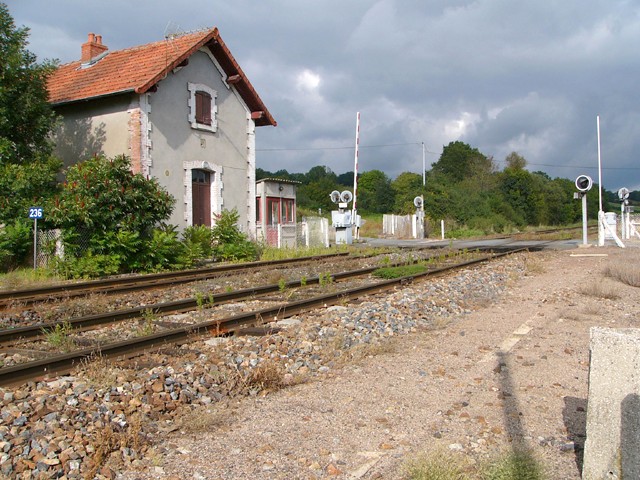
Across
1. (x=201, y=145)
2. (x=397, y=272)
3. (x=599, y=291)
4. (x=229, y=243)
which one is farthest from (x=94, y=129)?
(x=599, y=291)

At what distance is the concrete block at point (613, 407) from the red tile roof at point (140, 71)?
17.9 metres

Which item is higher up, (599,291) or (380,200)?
(380,200)

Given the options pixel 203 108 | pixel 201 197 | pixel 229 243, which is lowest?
pixel 229 243

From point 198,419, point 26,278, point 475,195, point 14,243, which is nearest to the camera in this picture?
point 198,419

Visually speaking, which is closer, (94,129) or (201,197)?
(94,129)

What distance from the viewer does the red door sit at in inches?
853

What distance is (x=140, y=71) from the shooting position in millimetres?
20312

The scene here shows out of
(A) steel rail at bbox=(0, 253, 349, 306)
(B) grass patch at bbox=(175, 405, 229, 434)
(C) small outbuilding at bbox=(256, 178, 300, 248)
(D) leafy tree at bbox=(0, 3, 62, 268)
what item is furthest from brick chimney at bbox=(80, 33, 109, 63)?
(B) grass patch at bbox=(175, 405, 229, 434)

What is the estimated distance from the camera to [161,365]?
5.85 m

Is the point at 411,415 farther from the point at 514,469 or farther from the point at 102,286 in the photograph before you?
the point at 102,286

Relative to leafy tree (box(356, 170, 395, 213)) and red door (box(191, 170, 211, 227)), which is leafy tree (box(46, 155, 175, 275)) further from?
leafy tree (box(356, 170, 395, 213))

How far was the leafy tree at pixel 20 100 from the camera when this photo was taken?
16.9 metres

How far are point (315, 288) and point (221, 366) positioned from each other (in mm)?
6139

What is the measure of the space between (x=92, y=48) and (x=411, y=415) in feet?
77.2
